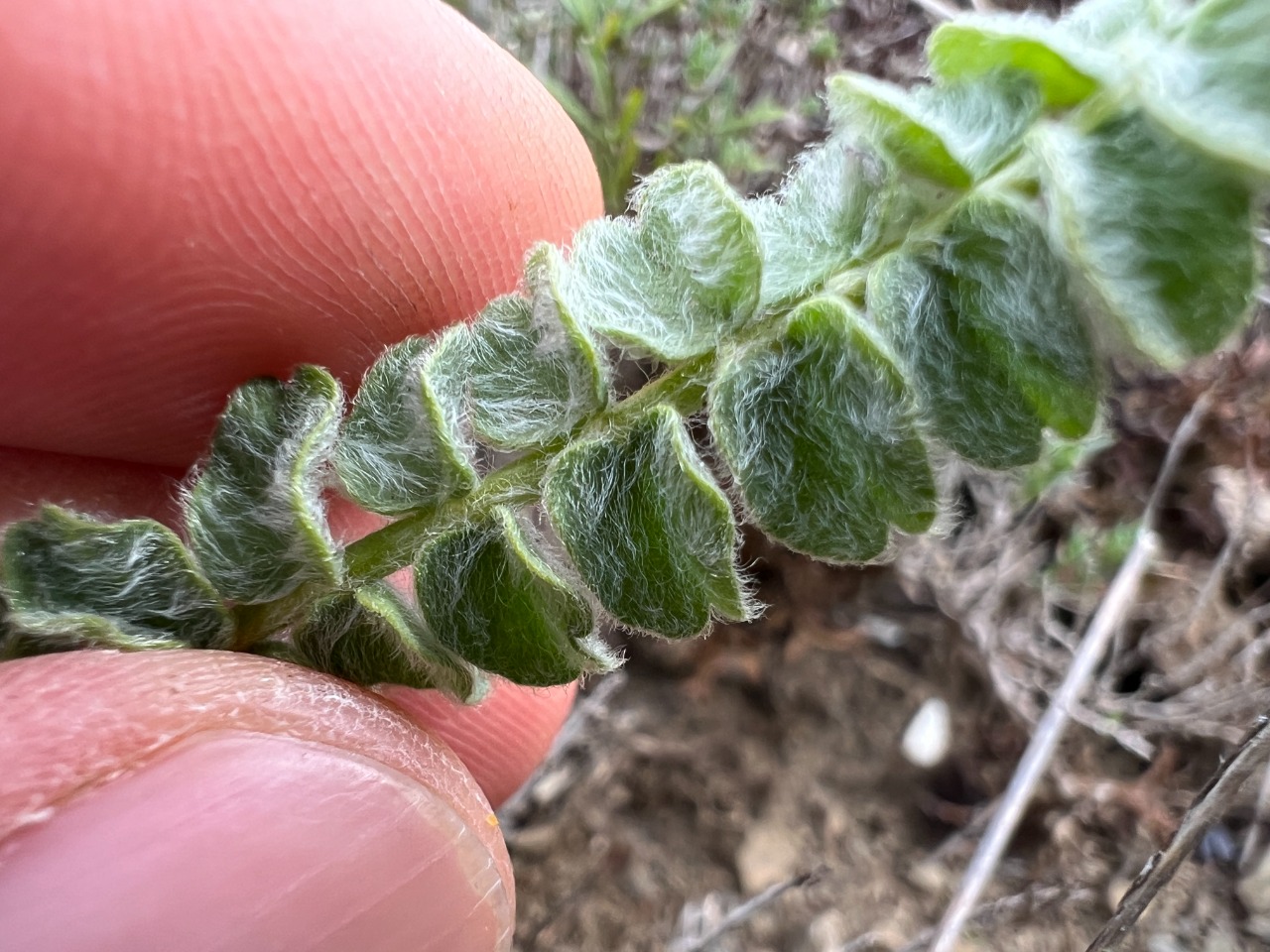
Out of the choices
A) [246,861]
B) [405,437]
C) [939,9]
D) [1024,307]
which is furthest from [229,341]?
[939,9]

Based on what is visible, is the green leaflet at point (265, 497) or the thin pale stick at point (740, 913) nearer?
the green leaflet at point (265, 497)

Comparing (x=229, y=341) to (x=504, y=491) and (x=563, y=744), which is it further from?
(x=563, y=744)

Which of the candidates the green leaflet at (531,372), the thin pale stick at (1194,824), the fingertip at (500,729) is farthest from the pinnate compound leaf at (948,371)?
the fingertip at (500,729)

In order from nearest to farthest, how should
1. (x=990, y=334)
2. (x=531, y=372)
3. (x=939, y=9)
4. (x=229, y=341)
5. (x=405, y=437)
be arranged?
(x=990, y=334)
(x=531, y=372)
(x=405, y=437)
(x=229, y=341)
(x=939, y=9)

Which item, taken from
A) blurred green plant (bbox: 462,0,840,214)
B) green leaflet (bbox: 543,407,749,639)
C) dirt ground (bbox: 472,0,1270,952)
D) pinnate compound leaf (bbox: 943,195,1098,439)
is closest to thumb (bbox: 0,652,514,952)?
green leaflet (bbox: 543,407,749,639)

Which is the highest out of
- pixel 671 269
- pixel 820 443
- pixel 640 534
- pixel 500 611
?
pixel 671 269

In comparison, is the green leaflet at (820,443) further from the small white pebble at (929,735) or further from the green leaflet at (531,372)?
the small white pebble at (929,735)

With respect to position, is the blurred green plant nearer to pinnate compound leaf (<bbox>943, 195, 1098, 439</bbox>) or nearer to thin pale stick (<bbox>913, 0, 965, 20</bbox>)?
thin pale stick (<bbox>913, 0, 965, 20</bbox>)
